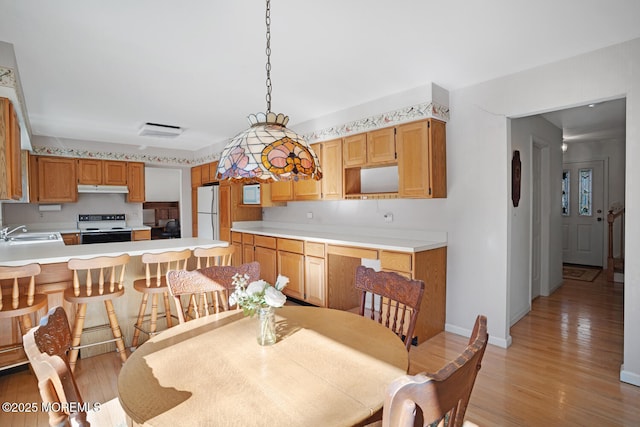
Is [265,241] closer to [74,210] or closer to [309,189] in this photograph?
[309,189]

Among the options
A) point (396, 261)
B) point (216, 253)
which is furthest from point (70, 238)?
point (396, 261)

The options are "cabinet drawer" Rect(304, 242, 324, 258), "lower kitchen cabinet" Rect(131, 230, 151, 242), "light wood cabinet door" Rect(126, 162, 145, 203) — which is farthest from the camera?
"light wood cabinet door" Rect(126, 162, 145, 203)

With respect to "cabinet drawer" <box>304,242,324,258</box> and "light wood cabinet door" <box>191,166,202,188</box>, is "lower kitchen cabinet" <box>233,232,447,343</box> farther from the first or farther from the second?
"light wood cabinet door" <box>191,166,202,188</box>

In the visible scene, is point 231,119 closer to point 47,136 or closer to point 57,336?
point 47,136

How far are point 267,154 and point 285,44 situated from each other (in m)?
1.46

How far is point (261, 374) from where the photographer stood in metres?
1.16

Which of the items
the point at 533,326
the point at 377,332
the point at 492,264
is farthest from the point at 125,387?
the point at 533,326

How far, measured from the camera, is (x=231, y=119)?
4.51m

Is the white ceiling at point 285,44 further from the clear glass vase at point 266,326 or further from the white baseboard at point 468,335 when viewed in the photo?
the white baseboard at point 468,335

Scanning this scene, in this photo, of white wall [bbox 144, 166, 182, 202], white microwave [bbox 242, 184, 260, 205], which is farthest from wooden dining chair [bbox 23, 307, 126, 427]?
white wall [bbox 144, 166, 182, 202]

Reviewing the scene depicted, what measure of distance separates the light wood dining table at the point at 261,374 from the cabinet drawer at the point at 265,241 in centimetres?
291

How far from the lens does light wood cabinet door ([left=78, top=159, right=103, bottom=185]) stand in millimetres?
5609

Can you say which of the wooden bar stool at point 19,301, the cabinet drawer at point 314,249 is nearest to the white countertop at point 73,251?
the wooden bar stool at point 19,301

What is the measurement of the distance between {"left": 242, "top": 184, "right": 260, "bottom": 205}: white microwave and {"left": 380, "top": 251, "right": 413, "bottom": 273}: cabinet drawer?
8.60 feet
